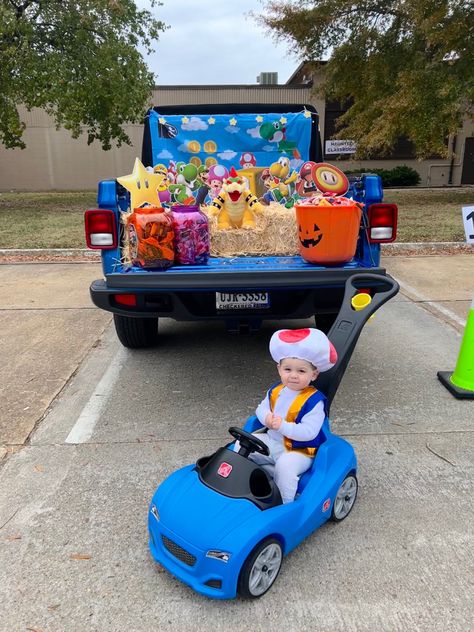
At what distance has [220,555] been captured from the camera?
187 centimetres

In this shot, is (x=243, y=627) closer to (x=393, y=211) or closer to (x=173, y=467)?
(x=173, y=467)

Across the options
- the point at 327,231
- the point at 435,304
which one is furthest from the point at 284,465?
the point at 435,304

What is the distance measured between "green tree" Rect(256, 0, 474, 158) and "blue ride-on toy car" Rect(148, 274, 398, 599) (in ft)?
47.3

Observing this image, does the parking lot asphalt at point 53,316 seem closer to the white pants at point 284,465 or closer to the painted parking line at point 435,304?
the painted parking line at point 435,304

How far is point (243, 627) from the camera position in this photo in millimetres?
1876

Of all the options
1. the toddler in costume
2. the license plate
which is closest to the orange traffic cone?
the license plate

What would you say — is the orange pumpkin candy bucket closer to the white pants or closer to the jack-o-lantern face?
the jack-o-lantern face

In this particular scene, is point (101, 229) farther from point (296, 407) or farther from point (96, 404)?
point (296, 407)

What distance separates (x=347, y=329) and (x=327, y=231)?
2.56 ft

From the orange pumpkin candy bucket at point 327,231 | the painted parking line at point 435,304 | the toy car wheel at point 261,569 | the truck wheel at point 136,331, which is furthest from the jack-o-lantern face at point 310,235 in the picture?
the painted parking line at point 435,304

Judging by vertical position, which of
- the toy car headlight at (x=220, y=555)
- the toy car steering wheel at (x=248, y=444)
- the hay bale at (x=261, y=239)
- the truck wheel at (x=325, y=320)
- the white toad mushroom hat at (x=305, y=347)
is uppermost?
the hay bale at (x=261, y=239)

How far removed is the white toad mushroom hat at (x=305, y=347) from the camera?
7.45ft

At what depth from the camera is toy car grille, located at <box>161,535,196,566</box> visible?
1.94 metres

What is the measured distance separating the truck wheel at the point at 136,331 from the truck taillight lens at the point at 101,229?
0.81 meters
